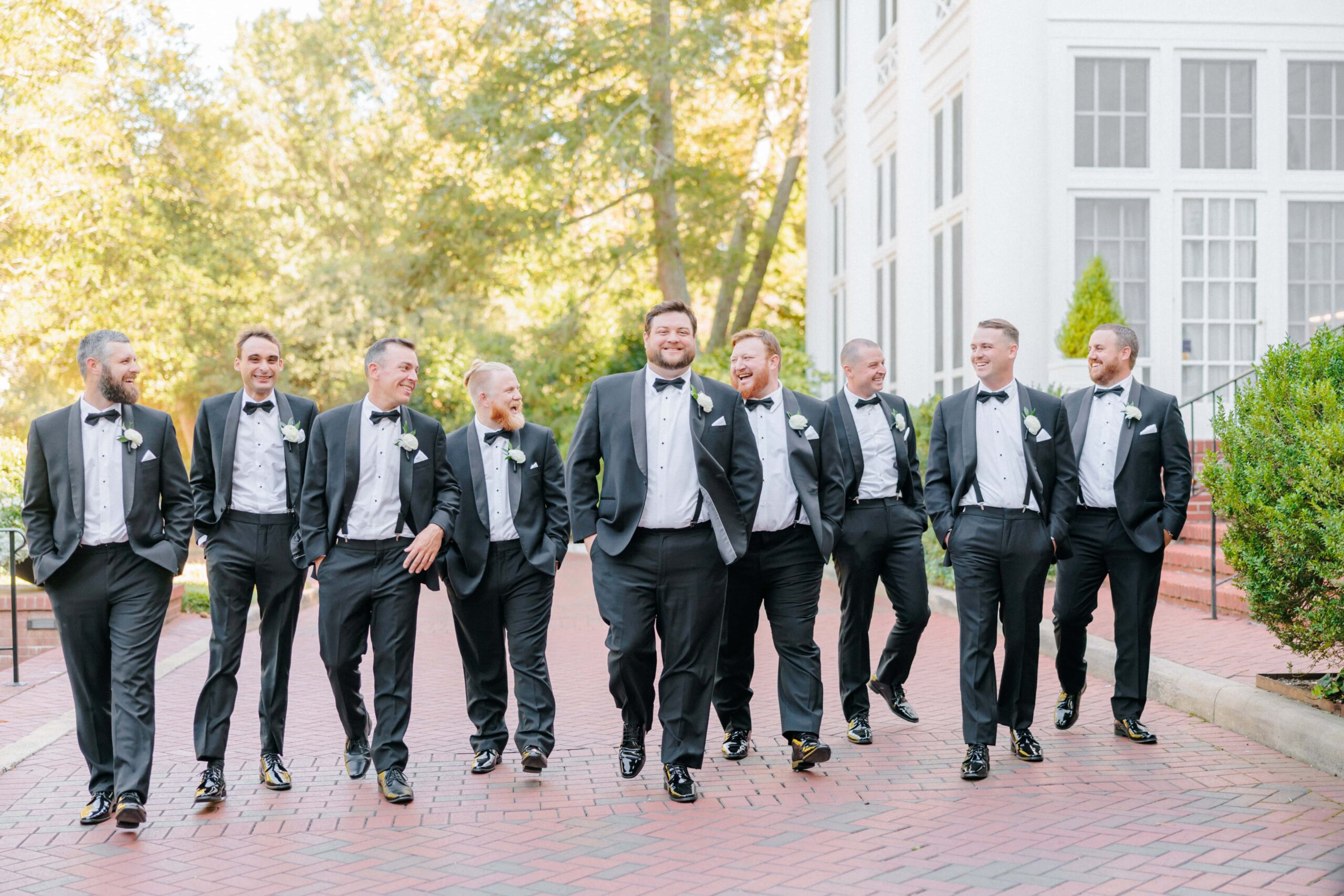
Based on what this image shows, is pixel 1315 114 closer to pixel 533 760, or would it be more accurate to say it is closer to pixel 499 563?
pixel 499 563

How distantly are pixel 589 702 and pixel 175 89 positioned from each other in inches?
993

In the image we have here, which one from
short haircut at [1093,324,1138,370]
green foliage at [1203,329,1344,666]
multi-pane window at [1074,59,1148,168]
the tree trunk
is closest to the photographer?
green foliage at [1203,329,1344,666]

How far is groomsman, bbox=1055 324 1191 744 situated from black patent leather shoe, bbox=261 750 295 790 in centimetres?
395

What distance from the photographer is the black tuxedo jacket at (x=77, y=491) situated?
5945 mm

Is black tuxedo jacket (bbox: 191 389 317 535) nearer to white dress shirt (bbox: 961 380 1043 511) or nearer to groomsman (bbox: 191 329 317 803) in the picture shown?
groomsman (bbox: 191 329 317 803)

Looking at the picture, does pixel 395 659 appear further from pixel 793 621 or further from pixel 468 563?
pixel 793 621

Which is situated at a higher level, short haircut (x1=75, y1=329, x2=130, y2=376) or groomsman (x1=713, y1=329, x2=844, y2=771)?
short haircut (x1=75, y1=329, x2=130, y2=376)

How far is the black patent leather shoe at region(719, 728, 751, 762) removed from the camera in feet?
23.1

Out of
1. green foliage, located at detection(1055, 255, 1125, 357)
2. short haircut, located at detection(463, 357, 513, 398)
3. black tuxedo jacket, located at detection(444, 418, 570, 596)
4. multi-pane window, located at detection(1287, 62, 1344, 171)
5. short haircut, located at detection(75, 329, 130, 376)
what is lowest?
black tuxedo jacket, located at detection(444, 418, 570, 596)

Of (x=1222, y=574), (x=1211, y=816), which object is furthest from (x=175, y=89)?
(x=1211, y=816)

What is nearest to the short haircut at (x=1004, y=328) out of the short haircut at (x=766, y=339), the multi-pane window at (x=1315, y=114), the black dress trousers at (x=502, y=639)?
the short haircut at (x=766, y=339)

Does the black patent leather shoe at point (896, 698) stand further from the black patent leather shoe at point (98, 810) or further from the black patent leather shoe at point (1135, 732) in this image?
the black patent leather shoe at point (98, 810)

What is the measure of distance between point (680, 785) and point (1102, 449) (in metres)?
2.98

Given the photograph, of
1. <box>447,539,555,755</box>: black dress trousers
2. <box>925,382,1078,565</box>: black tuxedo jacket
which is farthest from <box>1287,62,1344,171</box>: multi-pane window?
<box>447,539,555,755</box>: black dress trousers
